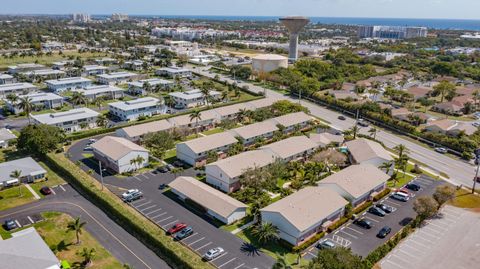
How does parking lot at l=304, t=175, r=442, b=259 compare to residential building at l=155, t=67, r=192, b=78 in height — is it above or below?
below

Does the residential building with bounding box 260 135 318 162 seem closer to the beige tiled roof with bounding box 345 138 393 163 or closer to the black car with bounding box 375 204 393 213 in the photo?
the beige tiled roof with bounding box 345 138 393 163

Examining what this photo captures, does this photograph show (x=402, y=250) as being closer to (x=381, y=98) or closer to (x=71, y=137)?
(x=71, y=137)

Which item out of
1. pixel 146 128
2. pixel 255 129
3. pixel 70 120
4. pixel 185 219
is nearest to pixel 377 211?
pixel 185 219

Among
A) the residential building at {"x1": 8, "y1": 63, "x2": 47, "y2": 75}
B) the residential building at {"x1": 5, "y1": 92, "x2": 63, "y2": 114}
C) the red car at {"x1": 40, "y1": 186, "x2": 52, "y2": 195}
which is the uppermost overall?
the residential building at {"x1": 8, "y1": 63, "x2": 47, "y2": 75}

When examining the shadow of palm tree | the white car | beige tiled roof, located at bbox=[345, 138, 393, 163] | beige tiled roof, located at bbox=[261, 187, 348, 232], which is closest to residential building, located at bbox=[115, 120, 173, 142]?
beige tiled roof, located at bbox=[261, 187, 348, 232]

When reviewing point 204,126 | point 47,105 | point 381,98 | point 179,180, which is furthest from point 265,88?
point 179,180

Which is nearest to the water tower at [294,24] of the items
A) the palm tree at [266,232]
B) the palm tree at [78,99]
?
the palm tree at [78,99]
